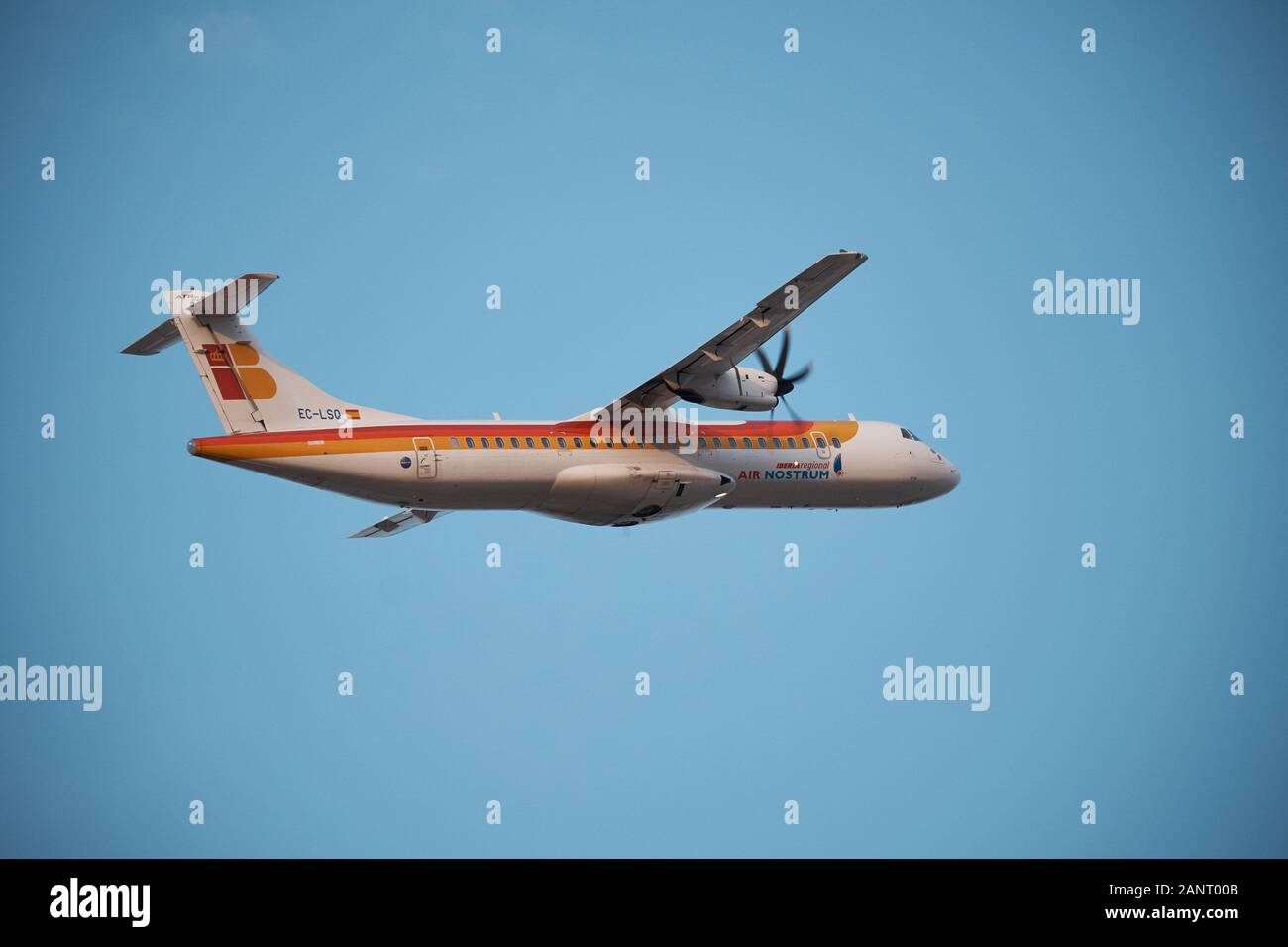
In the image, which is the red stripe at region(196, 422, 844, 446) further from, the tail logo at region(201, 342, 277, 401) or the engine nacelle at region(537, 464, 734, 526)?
the engine nacelle at region(537, 464, 734, 526)

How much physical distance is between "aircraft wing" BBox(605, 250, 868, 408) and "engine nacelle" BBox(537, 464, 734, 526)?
1.90m

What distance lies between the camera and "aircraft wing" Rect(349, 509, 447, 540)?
44062 mm

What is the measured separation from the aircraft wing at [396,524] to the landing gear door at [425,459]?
6237 millimetres

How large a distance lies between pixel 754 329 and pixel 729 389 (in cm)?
188

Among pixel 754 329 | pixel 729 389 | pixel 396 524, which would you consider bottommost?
pixel 396 524

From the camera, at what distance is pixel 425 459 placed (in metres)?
37.2

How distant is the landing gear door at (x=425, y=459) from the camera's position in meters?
37.2

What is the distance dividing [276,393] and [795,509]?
1295cm

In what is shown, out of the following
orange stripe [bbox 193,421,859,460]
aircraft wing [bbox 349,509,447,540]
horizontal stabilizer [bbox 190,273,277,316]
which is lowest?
aircraft wing [bbox 349,509,447,540]

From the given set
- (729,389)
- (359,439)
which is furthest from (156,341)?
(729,389)

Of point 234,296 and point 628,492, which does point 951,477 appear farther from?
point 234,296

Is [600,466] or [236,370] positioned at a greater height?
[236,370]

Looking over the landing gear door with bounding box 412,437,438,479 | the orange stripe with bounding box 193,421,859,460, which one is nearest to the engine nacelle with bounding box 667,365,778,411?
the orange stripe with bounding box 193,421,859,460

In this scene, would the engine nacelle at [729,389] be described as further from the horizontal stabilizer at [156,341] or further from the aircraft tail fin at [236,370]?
the horizontal stabilizer at [156,341]
